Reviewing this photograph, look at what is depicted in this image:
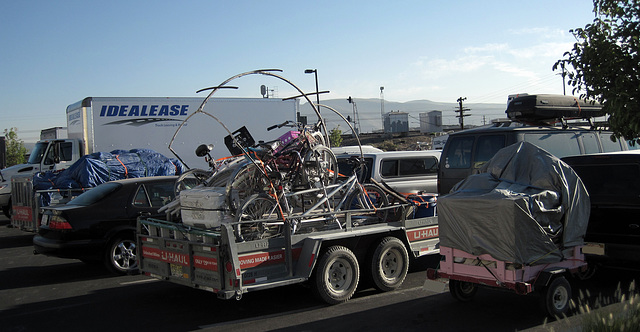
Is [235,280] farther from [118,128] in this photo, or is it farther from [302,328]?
[118,128]

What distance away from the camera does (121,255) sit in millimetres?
9586

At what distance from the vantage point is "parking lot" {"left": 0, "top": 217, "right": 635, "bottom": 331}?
636 cm

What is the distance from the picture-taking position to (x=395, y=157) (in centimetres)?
1214

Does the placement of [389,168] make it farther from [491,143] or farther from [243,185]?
[243,185]

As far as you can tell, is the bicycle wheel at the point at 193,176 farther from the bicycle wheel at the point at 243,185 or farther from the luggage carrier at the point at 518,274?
the luggage carrier at the point at 518,274

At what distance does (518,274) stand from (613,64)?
2.37 metres

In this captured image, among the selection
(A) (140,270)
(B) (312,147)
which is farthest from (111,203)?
(B) (312,147)

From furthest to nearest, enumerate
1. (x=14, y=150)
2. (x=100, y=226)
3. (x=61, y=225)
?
1. (x=14, y=150)
2. (x=100, y=226)
3. (x=61, y=225)

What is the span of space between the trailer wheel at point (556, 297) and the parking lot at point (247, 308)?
0.72 feet

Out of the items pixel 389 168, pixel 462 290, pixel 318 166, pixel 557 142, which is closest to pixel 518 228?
pixel 462 290

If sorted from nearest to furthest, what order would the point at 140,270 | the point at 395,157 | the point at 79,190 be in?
the point at 140,270 < the point at 395,157 < the point at 79,190

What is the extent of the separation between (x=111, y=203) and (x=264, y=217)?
3.99m

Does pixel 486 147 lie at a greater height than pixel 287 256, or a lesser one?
greater

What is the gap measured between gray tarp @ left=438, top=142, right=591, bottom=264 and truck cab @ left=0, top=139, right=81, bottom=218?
1447cm
